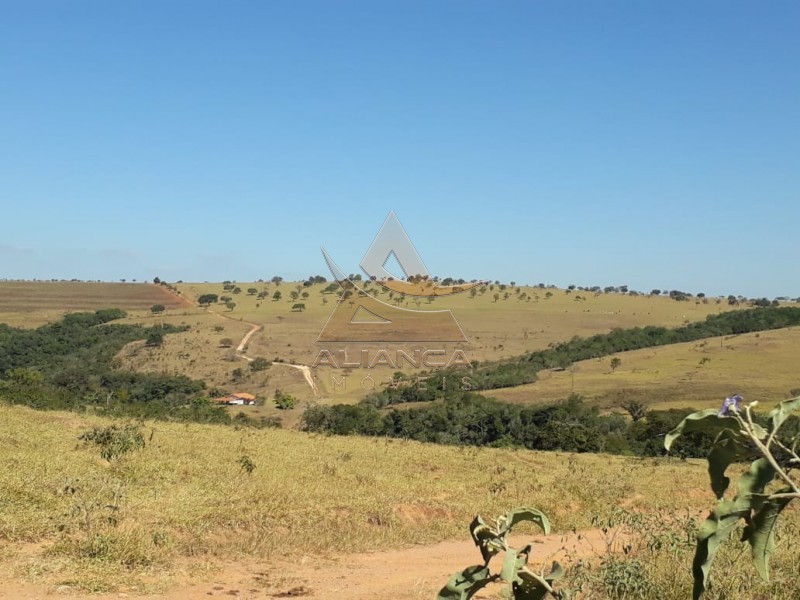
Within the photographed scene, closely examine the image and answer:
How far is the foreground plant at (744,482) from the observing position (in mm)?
1536

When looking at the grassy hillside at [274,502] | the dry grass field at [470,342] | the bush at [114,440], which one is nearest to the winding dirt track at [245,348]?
the dry grass field at [470,342]

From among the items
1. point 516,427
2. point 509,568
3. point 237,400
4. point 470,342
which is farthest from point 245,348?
point 509,568

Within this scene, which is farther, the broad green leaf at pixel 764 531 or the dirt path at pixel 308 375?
the dirt path at pixel 308 375

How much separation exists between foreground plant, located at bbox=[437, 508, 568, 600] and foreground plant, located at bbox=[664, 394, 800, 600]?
417 millimetres

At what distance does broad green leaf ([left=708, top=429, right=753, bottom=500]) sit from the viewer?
1.65m

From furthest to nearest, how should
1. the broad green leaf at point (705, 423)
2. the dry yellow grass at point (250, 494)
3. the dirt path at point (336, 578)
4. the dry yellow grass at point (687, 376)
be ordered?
the dry yellow grass at point (687, 376)
the dry yellow grass at point (250, 494)
the dirt path at point (336, 578)
the broad green leaf at point (705, 423)

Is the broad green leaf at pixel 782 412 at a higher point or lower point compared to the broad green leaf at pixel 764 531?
higher

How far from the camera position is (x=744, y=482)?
5.24 ft

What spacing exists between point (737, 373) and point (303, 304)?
48542 millimetres

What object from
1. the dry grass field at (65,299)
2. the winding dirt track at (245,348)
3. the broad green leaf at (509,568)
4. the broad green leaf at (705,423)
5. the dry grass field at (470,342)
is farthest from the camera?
the dry grass field at (65,299)

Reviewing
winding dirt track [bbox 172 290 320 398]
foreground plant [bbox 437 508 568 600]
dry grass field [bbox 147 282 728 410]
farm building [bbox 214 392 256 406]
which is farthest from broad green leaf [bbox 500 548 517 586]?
winding dirt track [bbox 172 290 320 398]

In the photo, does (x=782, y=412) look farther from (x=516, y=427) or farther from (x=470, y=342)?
(x=470, y=342)

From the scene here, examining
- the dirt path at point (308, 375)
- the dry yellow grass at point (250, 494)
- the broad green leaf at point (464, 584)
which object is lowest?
the dirt path at point (308, 375)

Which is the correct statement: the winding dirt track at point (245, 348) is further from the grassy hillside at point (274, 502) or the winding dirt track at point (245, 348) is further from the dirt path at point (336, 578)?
the dirt path at point (336, 578)
